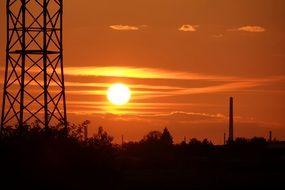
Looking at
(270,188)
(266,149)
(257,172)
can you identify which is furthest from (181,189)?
(266,149)

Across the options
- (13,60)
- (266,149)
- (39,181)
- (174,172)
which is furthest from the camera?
(266,149)

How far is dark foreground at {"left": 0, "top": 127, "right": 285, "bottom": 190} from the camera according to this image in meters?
38.8

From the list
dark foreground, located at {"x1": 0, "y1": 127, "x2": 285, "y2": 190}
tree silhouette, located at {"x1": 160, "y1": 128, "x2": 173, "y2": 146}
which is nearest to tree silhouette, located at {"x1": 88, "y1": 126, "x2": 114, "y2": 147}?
dark foreground, located at {"x1": 0, "y1": 127, "x2": 285, "y2": 190}

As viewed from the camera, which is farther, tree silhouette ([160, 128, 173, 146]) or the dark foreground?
tree silhouette ([160, 128, 173, 146])

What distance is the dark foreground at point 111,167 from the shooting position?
127 ft

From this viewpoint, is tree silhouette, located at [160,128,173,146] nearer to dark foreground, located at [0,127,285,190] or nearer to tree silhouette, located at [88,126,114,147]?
dark foreground, located at [0,127,285,190]

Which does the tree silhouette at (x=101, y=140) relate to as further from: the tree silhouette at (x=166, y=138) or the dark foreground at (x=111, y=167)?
the tree silhouette at (x=166, y=138)

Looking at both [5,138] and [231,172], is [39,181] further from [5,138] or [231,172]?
[231,172]

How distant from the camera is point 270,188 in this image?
2062 inches

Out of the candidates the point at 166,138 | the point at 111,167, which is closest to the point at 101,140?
the point at 111,167

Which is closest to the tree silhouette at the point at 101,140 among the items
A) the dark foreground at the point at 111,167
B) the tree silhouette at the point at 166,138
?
the dark foreground at the point at 111,167

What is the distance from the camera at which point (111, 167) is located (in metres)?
42.0

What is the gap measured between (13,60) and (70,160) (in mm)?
10026

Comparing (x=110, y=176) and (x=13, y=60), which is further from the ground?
(x=13, y=60)
